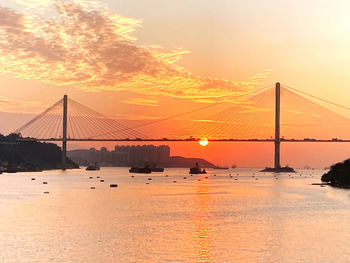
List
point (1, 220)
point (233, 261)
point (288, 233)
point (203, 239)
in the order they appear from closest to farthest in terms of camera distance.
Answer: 1. point (233, 261)
2. point (203, 239)
3. point (288, 233)
4. point (1, 220)

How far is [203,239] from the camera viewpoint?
39.8 m

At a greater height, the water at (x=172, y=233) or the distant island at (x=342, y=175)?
the distant island at (x=342, y=175)

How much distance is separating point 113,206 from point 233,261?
123ft

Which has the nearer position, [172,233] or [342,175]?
[172,233]

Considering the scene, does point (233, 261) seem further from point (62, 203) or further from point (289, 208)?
point (62, 203)

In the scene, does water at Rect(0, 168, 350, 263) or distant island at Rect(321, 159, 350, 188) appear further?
distant island at Rect(321, 159, 350, 188)

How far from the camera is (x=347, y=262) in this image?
1243 inches

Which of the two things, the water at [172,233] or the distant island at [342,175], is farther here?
the distant island at [342,175]

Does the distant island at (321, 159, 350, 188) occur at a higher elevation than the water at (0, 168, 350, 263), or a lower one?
higher

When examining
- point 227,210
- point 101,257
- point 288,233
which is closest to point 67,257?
point 101,257

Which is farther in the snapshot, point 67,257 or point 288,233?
point 288,233

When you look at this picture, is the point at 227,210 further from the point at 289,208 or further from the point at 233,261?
the point at 233,261

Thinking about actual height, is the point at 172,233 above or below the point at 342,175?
below

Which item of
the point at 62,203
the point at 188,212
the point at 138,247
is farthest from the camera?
the point at 62,203
